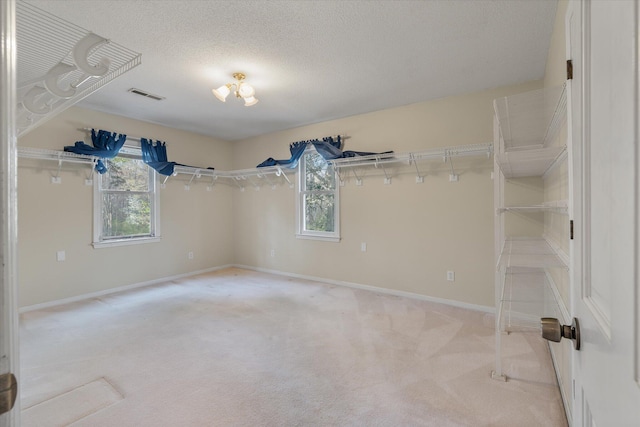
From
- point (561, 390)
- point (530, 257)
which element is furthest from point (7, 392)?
point (561, 390)

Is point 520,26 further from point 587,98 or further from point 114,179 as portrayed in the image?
point 114,179

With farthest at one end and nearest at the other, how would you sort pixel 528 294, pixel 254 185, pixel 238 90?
pixel 254 185 < pixel 238 90 < pixel 528 294

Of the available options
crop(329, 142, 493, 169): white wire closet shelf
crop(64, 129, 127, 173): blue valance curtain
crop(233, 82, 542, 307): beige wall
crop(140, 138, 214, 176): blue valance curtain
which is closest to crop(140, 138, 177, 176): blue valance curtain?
crop(140, 138, 214, 176): blue valance curtain

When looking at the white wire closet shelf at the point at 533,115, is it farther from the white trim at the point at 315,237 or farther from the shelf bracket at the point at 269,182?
the shelf bracket at the point at 269,182

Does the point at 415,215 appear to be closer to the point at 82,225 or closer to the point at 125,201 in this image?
the point at 125,201

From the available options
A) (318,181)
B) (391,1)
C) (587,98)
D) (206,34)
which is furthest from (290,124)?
(587,98)

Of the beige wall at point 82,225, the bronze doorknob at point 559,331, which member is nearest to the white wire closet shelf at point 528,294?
the bronze doorknob at point 559,331

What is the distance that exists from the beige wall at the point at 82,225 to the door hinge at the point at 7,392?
13.7ft

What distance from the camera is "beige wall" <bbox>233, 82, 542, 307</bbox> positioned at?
3.48m

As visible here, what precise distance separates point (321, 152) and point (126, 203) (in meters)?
3.03

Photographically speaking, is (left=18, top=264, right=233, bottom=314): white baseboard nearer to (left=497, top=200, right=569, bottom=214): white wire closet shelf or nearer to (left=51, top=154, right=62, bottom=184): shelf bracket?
(left=51, top=154, right=62, bottom=184): shelf bracket

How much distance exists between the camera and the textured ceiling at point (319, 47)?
206 cm

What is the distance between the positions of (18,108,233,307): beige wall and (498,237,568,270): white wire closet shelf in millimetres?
4755

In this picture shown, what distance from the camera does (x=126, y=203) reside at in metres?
4.45
